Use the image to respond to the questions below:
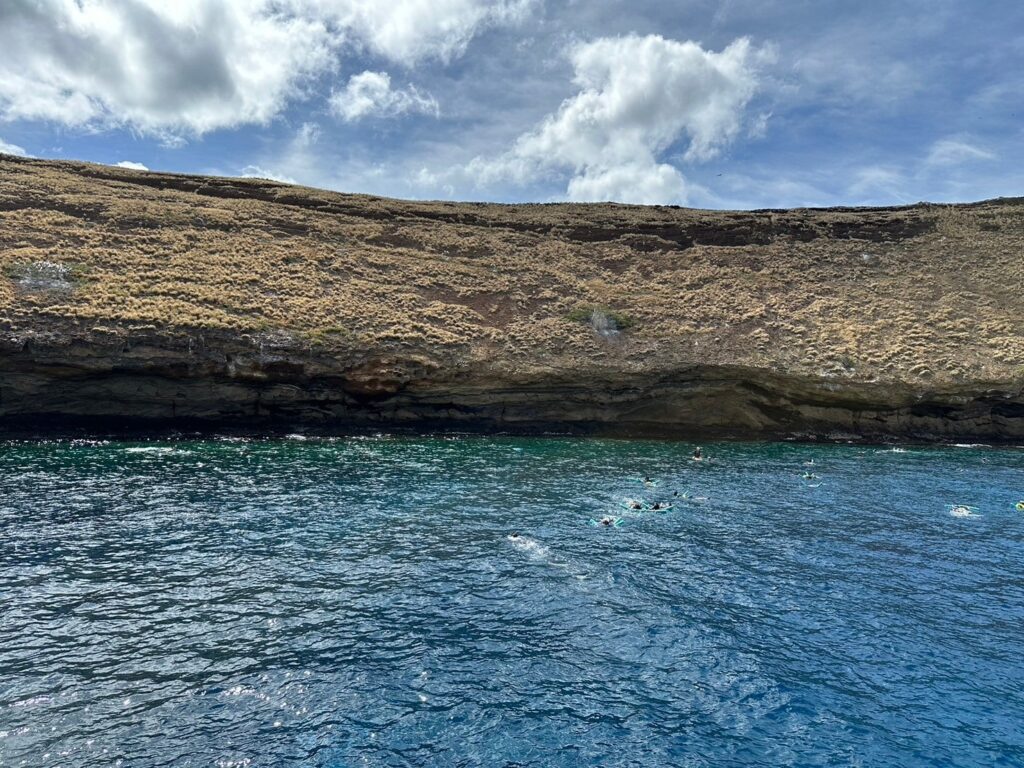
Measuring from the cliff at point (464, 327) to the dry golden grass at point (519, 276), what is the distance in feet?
0.93

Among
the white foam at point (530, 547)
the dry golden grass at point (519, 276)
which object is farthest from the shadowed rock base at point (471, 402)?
the white foam at point (530, 547)

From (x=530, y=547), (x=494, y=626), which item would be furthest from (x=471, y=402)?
(x=494, y=626)

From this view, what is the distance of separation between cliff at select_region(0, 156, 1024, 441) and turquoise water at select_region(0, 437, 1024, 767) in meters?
13.9

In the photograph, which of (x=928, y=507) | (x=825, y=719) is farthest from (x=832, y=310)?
(x=825, y=719)

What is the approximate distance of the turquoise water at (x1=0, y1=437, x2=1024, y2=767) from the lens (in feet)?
36.1

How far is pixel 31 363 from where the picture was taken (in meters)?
37.1

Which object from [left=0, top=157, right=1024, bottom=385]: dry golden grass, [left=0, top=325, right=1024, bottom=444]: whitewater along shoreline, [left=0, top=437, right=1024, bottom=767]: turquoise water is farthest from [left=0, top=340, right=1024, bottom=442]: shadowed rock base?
[left=0, top=437, right=1024, bottom=767]: turquoise water

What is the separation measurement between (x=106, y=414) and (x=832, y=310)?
58613 mm

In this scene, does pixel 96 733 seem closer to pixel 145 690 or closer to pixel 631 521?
pixel 145 690

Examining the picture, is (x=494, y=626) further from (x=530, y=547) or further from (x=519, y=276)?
(x=519, y=276)

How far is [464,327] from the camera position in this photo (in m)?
50.4

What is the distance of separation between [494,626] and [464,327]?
1455 inches

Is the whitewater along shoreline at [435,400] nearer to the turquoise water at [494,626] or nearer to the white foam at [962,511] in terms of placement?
the turquoise water at [494,626]

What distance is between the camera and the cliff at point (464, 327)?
133ft
